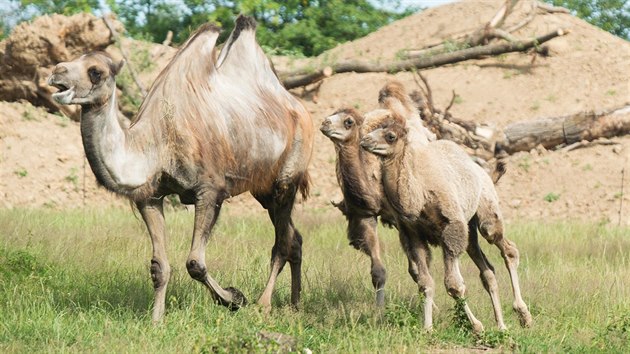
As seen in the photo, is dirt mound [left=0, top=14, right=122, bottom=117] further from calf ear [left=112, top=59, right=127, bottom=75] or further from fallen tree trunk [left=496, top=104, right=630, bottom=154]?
calf ear [left=112, top=59, right=127, bottom=75]

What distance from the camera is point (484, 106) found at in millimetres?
22219

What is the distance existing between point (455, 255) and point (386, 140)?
97 cm

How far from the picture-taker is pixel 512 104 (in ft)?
72.6

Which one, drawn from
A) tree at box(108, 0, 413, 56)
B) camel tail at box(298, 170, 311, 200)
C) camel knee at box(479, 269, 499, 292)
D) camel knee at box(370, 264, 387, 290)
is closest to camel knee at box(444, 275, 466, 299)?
camel knee at box(479, 269, 499, 292)

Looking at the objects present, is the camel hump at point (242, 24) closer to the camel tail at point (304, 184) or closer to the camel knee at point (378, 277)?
the camel tail at point (304, 184)

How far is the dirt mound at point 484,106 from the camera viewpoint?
18516 millimetres

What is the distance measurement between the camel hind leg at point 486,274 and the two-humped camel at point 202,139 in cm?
163

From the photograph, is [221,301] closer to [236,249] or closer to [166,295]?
[166,295]

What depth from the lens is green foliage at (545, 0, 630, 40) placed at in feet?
113

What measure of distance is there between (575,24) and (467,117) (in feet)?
17.2

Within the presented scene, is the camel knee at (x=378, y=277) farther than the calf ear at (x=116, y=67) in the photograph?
Yes

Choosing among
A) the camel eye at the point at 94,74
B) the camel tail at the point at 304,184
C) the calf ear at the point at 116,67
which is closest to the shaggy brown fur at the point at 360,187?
the camel tail at the point at 304,184

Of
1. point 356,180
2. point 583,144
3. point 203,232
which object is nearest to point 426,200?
point 356,180

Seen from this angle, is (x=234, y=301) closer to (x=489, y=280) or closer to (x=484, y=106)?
(x=489, y=280)
